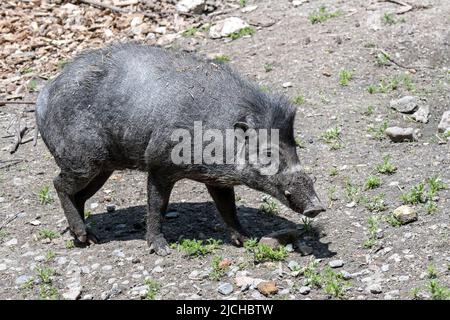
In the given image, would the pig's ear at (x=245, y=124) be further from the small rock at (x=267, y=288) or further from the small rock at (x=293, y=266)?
the small rock at (x=267, y=288)

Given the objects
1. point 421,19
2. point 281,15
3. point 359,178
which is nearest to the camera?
point 359,178

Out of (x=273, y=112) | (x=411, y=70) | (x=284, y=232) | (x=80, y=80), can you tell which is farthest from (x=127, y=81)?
(x=411, y=70)

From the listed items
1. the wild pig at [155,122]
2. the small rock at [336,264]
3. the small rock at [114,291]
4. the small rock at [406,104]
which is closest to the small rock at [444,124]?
the small rock at [406,104]

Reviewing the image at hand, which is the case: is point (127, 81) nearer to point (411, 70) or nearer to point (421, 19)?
point (411, 70)

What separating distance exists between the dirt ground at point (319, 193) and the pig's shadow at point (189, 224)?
0.02m

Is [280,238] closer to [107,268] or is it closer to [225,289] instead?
[225,289]

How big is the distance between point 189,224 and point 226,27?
4631mm

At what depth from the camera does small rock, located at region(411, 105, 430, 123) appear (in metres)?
8.94

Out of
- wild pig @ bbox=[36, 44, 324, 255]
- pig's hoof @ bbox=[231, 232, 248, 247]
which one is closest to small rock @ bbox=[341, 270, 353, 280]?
wild pig @ bbox=[36, 44, 324, 255]

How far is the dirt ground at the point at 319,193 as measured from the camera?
6.56 metres

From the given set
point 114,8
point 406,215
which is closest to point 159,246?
point 406,215

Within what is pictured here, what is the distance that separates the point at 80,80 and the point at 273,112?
1.82m

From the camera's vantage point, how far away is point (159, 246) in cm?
712

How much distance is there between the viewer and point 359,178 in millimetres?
8016
